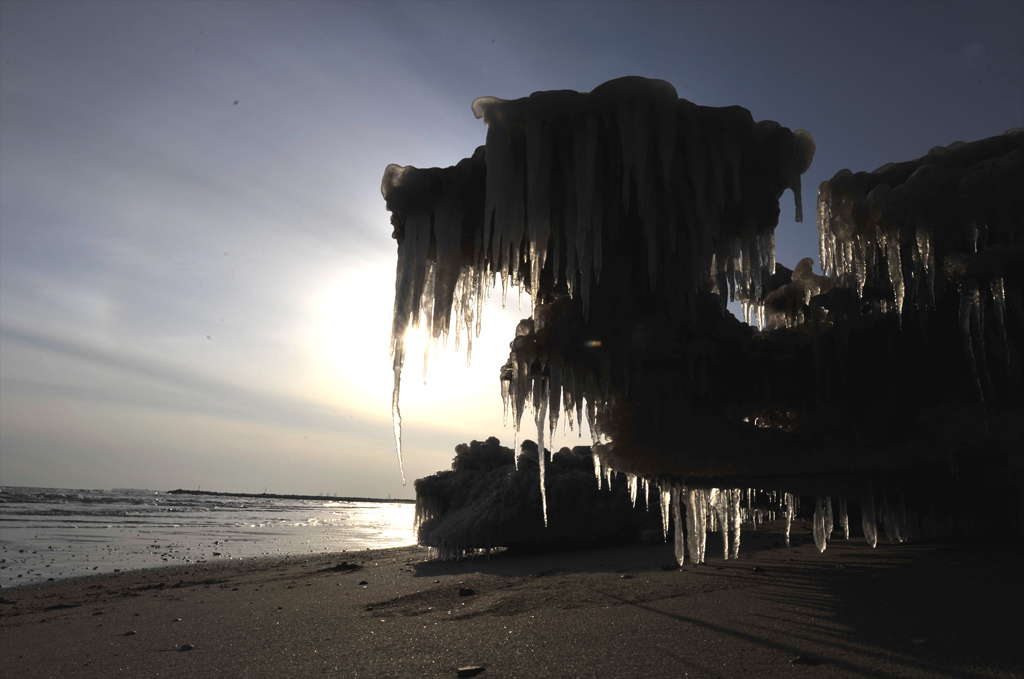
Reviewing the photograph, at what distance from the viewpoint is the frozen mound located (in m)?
10.1

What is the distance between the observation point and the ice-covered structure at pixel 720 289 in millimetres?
4391

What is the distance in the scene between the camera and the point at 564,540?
34.1 feet

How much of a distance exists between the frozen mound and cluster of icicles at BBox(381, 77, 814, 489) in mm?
5357

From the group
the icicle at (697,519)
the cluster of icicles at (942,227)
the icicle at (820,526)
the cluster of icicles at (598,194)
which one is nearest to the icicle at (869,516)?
the icicle at (820,526)

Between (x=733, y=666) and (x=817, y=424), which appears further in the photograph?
(x=817, y=424)

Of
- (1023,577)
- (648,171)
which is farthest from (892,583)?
(648,171)

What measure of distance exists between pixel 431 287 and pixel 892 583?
4.82 m

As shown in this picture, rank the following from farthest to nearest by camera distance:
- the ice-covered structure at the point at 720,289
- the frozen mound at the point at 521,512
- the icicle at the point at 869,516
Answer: the frozen mound at the point at 521,512, the icicle at the point at 869,516, the ice-covered structure at the point at 720,289

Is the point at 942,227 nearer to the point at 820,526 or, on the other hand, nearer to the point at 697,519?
the point at 697,519

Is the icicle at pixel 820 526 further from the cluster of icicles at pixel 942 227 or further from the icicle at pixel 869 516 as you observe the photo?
the cluster of icicles at pixel 942 227

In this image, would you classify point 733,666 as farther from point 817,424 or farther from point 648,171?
point 648,171

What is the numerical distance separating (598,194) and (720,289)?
159 centimetres

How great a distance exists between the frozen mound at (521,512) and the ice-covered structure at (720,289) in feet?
15.6

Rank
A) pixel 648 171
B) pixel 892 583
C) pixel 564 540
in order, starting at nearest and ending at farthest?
pixel 648 171 < pixel 892 583 < pixel 564 540
